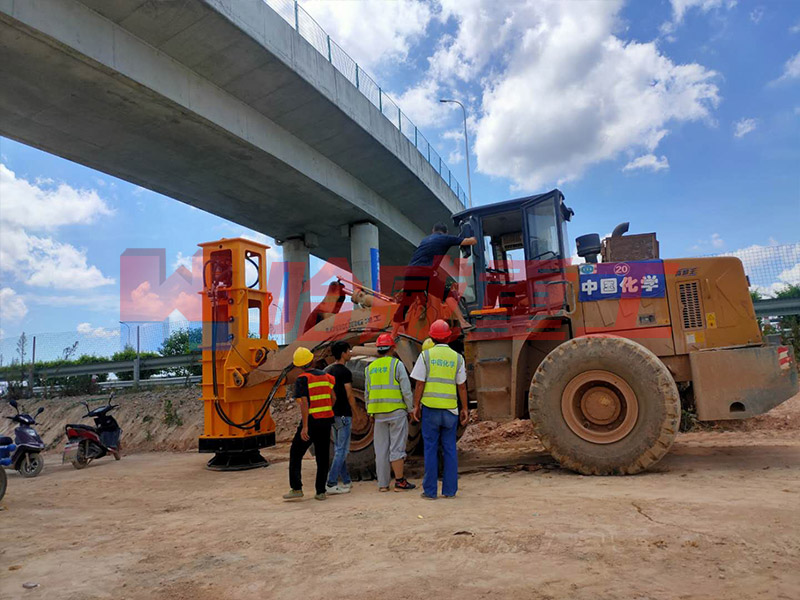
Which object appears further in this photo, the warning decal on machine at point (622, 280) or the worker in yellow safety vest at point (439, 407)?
the warning decal on machine at point (622, 280)

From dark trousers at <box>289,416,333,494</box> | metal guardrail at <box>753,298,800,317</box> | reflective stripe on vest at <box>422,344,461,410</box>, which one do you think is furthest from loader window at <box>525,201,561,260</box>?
metal guardrail at <box>753,298,800,317</box>

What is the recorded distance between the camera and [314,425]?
595cm

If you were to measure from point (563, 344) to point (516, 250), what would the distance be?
5.23 ft

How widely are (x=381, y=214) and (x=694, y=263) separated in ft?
44.7

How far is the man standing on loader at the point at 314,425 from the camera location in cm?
593

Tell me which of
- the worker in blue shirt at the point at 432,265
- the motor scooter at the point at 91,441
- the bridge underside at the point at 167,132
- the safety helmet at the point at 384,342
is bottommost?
the motor scooter at the point at 91,441

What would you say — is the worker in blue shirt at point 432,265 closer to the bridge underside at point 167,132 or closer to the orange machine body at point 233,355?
the orange machine body at point 233,355

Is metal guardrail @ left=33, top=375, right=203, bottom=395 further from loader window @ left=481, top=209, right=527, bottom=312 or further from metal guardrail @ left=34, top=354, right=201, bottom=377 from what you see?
loader window @ left=481, top=209, right=527, bottom=312

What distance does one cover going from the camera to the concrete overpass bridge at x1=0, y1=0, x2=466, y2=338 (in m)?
9.68

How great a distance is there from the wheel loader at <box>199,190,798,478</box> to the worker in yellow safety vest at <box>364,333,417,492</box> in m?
0.58

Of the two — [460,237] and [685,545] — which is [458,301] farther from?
[685,545]

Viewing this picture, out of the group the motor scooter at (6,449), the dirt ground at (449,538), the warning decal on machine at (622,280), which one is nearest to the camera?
the dirt ground at (449,538)

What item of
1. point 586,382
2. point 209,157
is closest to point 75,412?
point 209,157

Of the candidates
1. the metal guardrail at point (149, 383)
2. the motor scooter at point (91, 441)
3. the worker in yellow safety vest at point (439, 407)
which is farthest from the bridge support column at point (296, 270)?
the worker in yellow safety vest at point (439, 407)
